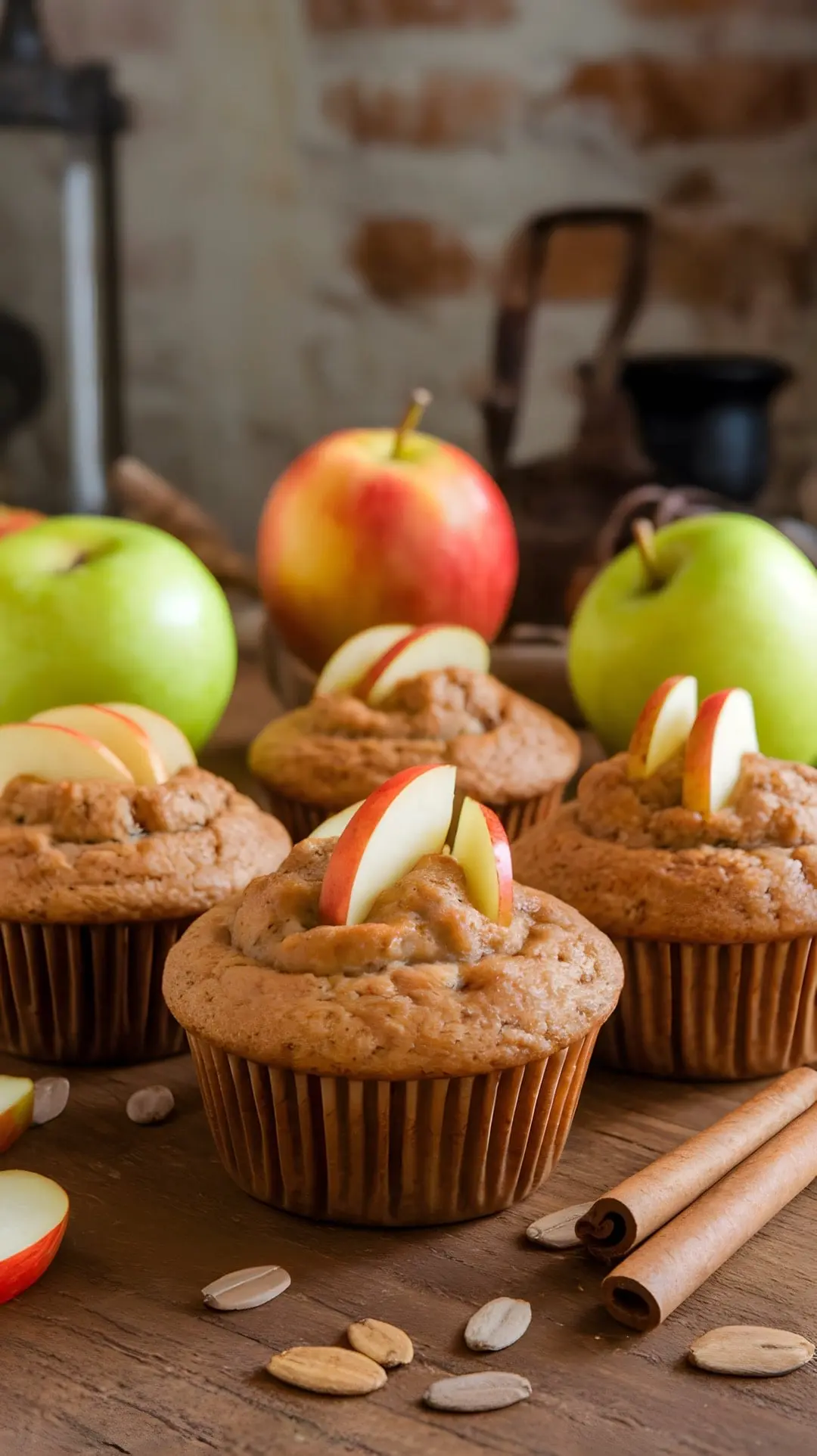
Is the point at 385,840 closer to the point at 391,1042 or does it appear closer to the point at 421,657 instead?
the point at 391,1042

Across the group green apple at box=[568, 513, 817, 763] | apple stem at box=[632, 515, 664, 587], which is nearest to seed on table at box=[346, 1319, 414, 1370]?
green apple at box=[568, 513, 817, 763]

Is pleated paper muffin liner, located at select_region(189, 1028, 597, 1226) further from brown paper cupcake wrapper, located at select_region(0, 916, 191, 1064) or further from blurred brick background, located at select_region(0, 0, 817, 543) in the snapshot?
blurred brick background, located at select_region(0, 0, 817, 543)

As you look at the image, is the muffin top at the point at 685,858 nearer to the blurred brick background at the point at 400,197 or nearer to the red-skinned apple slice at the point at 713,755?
the red-skinned apple slice at the point at 713,755

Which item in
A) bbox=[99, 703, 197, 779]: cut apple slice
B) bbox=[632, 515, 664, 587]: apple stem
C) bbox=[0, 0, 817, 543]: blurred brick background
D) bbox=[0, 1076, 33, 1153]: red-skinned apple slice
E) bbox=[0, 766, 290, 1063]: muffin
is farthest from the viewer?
bbox=[0, 0, 817, 543]: blurred brick background

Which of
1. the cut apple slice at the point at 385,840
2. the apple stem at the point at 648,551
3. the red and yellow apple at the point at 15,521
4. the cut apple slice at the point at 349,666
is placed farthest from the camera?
the red and yellow apple at the point at 15,521

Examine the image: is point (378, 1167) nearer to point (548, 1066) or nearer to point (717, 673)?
point (548, 1066)

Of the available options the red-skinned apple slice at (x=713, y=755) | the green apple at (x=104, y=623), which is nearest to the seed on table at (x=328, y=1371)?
the red-skinned apple slice at (x=713, y=755)
